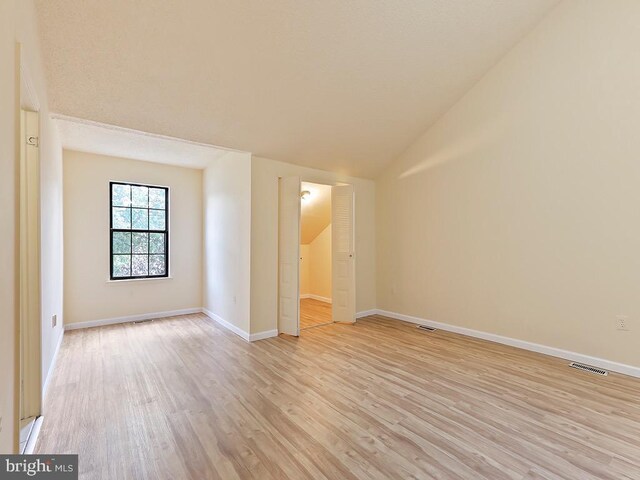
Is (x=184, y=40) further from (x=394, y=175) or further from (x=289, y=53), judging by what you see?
(x=394, y=175)

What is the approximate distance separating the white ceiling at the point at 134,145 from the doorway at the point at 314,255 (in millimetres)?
1333

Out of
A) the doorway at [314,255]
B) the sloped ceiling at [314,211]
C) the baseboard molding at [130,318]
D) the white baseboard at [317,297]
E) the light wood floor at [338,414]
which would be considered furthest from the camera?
the white baseboard at [317,297]

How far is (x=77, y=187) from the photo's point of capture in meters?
→ 4.65

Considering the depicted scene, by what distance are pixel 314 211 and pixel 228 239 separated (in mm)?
1971

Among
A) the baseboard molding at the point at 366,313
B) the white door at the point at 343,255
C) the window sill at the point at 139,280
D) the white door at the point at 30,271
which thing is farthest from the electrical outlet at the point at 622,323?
the window sill at the point at 139,280

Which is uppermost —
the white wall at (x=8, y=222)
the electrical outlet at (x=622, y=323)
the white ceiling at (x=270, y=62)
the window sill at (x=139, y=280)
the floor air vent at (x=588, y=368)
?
the white ceiling at (x=270, y=62)

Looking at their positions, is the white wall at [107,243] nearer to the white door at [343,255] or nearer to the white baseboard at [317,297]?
the white baseboard at [317,297]

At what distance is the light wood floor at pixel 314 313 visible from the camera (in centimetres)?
494

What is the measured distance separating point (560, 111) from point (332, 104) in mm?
2562

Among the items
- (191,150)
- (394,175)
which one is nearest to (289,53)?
(191,150)

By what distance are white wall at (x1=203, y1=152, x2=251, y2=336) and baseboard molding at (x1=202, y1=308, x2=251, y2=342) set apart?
1.2 inches

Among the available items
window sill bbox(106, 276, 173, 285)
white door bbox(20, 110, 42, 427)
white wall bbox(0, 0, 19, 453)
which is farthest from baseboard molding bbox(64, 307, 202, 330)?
white wall bbox(0, 0, 19, 453)

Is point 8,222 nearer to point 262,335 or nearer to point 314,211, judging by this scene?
point 262,335

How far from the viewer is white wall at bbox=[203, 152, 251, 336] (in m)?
Result: 4.11
